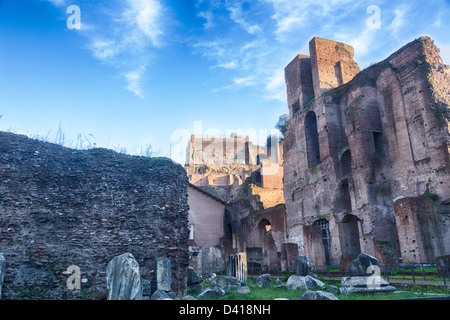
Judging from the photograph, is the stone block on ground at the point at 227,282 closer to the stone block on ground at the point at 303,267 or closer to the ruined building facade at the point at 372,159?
the stone block on ground at the point at 303,267

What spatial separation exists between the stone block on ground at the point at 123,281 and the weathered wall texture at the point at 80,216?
2516 millimetres

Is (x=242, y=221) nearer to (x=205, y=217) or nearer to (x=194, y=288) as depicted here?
(x=205, y=217)

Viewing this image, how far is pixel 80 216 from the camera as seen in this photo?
9828mm

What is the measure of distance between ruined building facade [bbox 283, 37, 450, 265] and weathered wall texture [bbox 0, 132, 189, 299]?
1106cm

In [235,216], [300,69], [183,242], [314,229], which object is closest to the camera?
[183,242]

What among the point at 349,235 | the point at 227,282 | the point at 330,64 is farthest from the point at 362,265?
the point at 330,64

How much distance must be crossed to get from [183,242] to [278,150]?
33.5 metres

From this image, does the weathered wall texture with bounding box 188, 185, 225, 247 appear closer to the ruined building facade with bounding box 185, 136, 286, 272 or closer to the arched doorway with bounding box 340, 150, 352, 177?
the ruined building facade with bounding box 185, 136, 286, 272

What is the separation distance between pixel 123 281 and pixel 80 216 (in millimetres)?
3663

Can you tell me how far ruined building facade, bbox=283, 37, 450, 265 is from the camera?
619 inches

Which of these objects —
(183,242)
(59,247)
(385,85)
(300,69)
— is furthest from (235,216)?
(59,247)

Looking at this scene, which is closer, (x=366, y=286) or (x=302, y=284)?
(x=366, y=286)

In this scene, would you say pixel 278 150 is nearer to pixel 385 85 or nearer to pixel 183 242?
pixel 385 85
